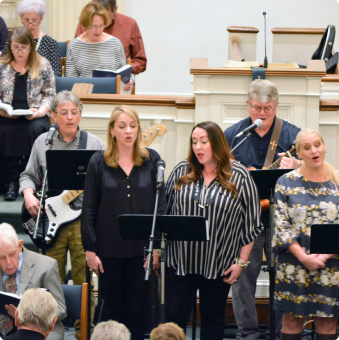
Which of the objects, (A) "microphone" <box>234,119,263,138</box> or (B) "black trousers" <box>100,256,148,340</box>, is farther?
(A) "microphone" <box>234,119,263,138</box>

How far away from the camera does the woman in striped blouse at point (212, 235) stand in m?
4.05

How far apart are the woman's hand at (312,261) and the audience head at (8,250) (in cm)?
161

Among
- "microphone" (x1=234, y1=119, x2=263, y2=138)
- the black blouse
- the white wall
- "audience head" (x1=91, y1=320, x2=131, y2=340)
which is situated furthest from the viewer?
the white wall

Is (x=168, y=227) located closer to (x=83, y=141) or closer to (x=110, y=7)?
(x=83, y=141)

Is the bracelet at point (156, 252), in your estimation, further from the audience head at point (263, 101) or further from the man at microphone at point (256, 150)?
the audience head at point (263, 101)

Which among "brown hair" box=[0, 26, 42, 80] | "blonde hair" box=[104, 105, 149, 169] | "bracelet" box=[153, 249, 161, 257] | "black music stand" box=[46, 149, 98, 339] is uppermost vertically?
"brown hair" box=[0, 26, 42, 80]

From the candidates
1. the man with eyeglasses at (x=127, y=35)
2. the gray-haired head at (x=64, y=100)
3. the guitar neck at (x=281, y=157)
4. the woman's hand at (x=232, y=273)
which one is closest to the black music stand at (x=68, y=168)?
the gray-haired head at (x=64, y=100)

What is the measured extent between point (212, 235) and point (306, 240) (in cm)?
53

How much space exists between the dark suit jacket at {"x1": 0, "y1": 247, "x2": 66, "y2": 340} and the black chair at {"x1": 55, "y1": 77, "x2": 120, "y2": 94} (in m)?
2.26

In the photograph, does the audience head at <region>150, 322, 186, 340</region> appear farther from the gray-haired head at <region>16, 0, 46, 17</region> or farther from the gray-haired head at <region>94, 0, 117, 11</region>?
the gray-haired head at <region>94, 0, 117, 11</region>

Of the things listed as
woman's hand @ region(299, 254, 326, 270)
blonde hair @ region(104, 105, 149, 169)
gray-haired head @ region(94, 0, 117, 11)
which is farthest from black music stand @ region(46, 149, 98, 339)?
gray-haired head @ region(94, 0, 117, 11)

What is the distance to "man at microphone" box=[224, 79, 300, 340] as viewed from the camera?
186 inches

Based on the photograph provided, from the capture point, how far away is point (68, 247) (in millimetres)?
4969

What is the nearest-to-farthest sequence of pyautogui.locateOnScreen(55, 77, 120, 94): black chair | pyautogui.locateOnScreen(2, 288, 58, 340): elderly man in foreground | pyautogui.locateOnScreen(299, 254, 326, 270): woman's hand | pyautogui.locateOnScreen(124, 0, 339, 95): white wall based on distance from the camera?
pyautogui.locateOnScreen(2, 288, 58, 340): elderly man in foreground < pyautogui.locateOnScreen(299, 254, 326, 270): woman's hand < pyautogui.locateOnScreen(55, 77, 120, 94): black chair < pyautogui.locateOnScreen(124, 0, 339, 95): white wall
